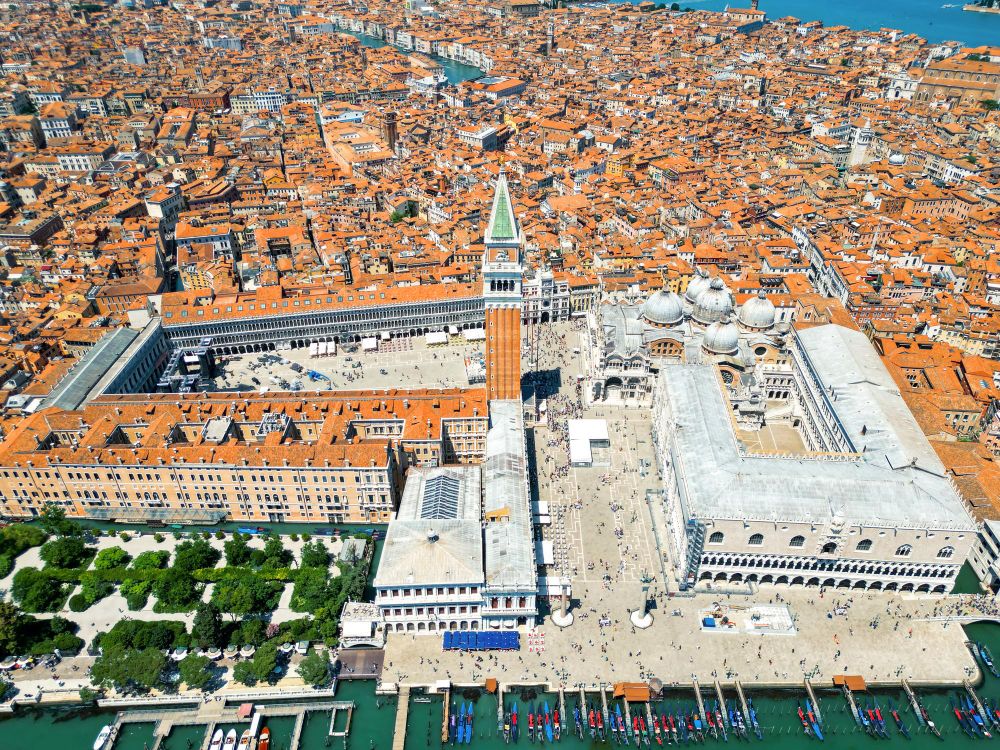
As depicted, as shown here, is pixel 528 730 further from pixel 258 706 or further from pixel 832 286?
pixel 832 286

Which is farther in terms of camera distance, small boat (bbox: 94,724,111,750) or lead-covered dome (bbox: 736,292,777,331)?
lead-covered dome (bbox: 736,292,777,331)

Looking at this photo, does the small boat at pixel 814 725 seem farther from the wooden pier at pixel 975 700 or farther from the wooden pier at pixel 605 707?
the wooden pier at pixel 605 707

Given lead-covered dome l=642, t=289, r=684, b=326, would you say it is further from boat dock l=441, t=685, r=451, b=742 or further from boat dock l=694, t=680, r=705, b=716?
boat dock l=441, t=685, r=451, b=742

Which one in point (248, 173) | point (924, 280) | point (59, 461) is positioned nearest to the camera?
point (59, 461)

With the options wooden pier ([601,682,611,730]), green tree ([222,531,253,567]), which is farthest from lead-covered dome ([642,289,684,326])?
green tree ([222,531,253,567])

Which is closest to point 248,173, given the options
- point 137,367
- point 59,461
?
point 137,367

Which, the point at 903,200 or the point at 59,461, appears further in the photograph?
the point at 903,200
